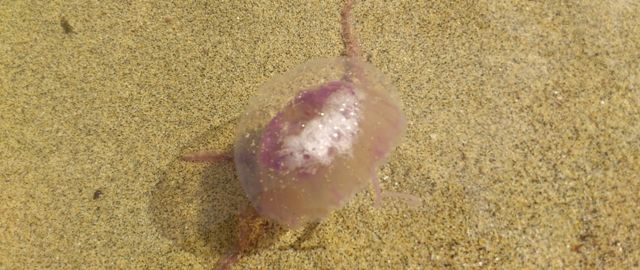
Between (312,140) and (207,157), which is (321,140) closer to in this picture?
(312,140)

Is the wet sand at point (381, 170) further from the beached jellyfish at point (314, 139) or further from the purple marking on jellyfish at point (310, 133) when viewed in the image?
the purple marking on jellyfish at point (310, 133)

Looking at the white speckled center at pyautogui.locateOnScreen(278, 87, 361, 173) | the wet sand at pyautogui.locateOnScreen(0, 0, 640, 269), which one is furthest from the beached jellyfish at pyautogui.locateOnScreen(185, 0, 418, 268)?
the wet sand at pyautogui.locateOnScreen(0, 0, 640, 269)

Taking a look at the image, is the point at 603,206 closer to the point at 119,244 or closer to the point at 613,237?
the point at 613,237

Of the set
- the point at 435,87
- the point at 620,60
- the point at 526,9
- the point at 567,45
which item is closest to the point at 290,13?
the point at 435,87

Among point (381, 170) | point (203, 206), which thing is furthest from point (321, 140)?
point (203, 206)

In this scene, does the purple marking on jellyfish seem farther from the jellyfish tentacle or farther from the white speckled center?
the jellyfish tentacle

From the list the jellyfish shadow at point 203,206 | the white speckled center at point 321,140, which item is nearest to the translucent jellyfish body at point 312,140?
the white speckled center at point 321,140
